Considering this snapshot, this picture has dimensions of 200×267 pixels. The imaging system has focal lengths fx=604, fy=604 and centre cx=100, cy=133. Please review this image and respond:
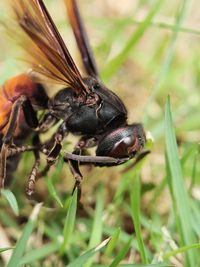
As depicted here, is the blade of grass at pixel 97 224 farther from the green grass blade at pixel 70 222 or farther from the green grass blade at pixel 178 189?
the green grass blade at pixel 178 189

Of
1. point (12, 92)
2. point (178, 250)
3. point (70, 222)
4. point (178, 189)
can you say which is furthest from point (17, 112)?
point (178, 250)

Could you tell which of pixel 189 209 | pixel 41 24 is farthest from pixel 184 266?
pixel 41 24

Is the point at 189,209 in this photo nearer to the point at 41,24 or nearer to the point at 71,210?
the point at 71,210

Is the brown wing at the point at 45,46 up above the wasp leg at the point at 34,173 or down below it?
above

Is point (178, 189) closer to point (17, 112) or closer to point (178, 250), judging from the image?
point (178, 250)

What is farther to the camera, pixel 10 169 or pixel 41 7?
pixel 10 169

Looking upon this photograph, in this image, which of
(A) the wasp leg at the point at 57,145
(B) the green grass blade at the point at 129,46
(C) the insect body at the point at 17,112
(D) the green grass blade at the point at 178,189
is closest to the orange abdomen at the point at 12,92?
(C) the insect body at the point at 17,112
